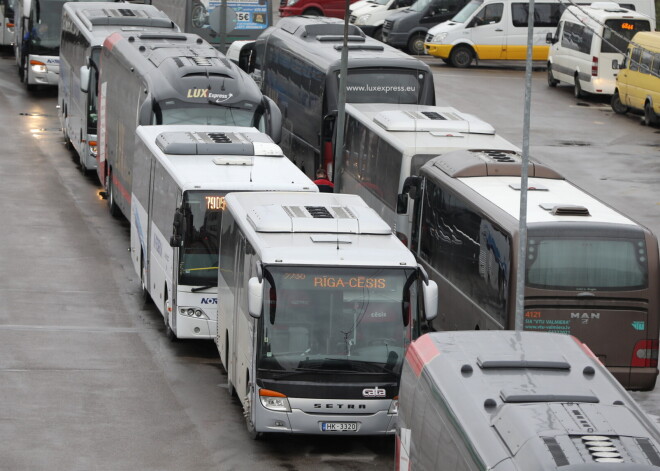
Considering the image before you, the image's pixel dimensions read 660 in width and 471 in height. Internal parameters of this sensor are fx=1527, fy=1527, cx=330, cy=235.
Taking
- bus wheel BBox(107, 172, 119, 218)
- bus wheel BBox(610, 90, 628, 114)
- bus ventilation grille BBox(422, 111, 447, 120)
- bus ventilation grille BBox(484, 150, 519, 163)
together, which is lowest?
bus wheel BBox(107, 172, 119, 218)

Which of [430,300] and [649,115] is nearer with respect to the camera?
[430,300]

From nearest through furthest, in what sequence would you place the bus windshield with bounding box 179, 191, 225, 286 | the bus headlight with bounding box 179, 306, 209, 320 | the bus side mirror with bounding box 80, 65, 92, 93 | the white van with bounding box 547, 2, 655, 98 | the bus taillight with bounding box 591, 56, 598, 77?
the bus windshield with bounding box 179, 191, 225, 286, the bus headlight with bounding box 179, 306, 209, 320, the bus side mirror with bounding box 80, 65, 92, 93, the white van with bounding box 547, 2, 655, 98, the bus taillight with bounding box 591, 56, 598, 77

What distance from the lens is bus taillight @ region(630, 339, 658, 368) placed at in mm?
17953

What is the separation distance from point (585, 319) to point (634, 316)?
59 cm

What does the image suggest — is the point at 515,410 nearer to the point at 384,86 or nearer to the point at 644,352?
the point at 644,352

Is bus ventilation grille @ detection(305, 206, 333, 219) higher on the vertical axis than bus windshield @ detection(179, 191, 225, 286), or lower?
higher

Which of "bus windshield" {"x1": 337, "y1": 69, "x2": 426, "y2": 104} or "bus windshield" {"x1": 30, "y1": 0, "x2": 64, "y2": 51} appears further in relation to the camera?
"bus windshield" {"x1": 30, "y1": 0, "x2": 64, "y2": 51}

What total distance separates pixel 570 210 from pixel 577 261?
708 mm

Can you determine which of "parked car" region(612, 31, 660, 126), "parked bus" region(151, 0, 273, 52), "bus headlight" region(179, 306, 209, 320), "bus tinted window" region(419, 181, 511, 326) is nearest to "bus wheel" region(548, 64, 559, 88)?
"parked car" region(612, 31, 660, 126)

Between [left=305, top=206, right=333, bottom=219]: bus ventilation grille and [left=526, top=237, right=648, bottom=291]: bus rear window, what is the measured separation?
243 centimetres

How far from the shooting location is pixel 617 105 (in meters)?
44.2

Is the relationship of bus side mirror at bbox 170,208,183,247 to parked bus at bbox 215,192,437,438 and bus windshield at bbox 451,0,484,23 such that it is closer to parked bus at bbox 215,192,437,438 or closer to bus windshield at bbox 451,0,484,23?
parked bus at bbox 215,192,437,438

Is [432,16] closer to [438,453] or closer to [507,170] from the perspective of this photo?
[507,170]

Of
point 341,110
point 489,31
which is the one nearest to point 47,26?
point 489,31
